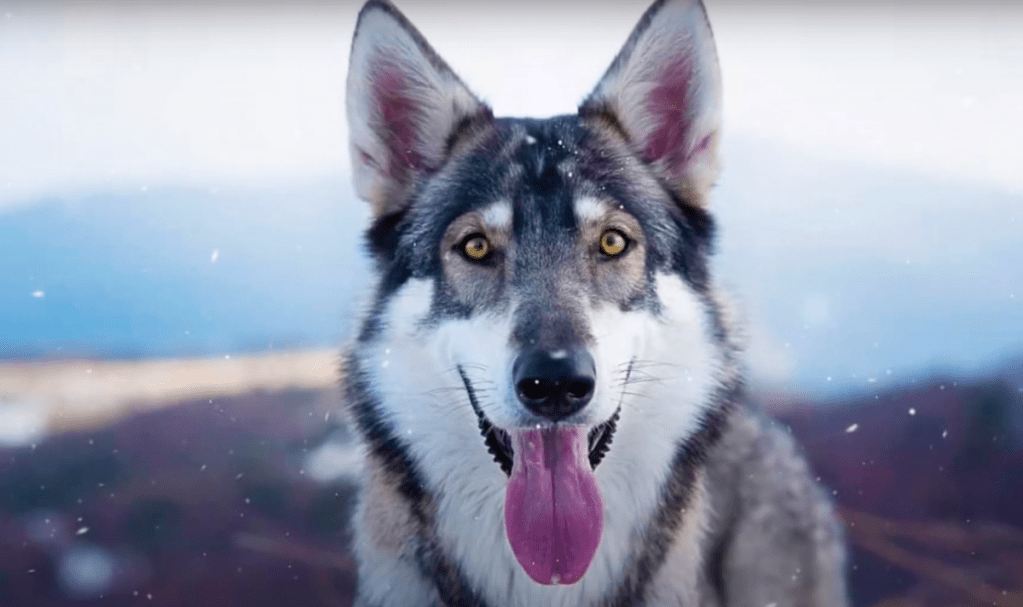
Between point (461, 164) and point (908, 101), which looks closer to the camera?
point (461, 164)

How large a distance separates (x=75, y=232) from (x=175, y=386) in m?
0.57

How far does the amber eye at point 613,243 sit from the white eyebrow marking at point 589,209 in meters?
0.05

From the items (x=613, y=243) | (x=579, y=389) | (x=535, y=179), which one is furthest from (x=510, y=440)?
(x=535, y=179)

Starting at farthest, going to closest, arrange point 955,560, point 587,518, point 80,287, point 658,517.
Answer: point 955,560
point 80,287
point 658,517
point 587,518

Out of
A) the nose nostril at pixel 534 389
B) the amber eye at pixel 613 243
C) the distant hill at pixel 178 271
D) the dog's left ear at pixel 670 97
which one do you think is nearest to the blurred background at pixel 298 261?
the distant hill at pixel 178 271

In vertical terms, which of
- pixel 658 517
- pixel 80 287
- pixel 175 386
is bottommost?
pixel 658 517

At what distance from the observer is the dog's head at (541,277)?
1876 mm

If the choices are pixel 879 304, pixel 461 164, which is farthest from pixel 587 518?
pixel 879 304

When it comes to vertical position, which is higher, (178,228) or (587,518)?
(178,228)

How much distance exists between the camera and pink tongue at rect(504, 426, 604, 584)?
1.89 m

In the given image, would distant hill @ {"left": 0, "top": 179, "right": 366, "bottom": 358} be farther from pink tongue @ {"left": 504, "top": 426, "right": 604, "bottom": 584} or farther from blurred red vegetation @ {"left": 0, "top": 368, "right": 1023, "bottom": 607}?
pink tongue @ {"left": 504, "top": 426, "right": 604, "bottom": 584}

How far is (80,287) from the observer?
7.84ft

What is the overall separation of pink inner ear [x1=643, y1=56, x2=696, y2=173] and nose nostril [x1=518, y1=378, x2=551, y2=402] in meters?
0.83

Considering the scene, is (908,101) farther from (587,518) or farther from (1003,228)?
(587,518)
